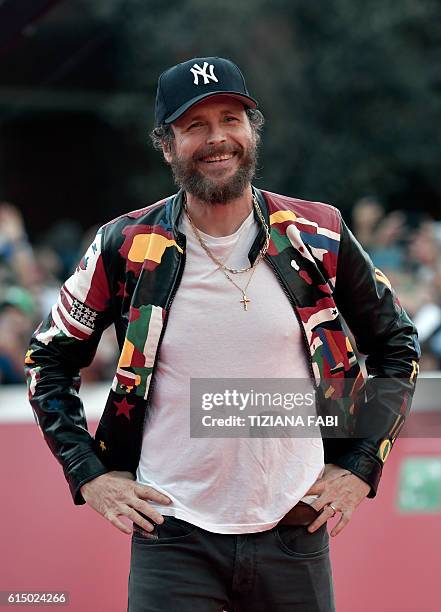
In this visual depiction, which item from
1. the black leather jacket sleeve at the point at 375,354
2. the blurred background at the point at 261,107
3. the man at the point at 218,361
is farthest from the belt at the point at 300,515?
the blurred background at the point at 261,107

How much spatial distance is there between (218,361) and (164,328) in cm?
16

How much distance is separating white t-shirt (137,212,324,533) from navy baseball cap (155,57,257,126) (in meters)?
0.41

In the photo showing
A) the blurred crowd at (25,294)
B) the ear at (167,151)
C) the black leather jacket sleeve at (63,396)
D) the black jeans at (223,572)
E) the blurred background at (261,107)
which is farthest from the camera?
the blurred background at (261,107)

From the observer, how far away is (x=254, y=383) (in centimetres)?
280

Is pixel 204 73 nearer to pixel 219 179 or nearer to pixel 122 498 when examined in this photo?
pixel 219 179

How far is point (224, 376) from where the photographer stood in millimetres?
2789

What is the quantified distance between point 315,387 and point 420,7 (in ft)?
44.3

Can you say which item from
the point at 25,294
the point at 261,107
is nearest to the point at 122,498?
the point at 25,294

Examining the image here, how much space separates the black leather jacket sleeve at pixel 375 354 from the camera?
2.90 metres

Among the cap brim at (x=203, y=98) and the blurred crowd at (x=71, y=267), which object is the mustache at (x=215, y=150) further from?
the blurred crowd at (x=71, y=267)

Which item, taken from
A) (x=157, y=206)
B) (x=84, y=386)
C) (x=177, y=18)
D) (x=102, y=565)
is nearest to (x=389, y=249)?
(x=84, y=386)

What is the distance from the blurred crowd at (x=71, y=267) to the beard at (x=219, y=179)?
290cm

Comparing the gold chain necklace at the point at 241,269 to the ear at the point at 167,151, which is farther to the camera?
the ear at the point at 167,151

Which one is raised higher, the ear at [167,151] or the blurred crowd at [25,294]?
the blurred crowd at [25,294]
